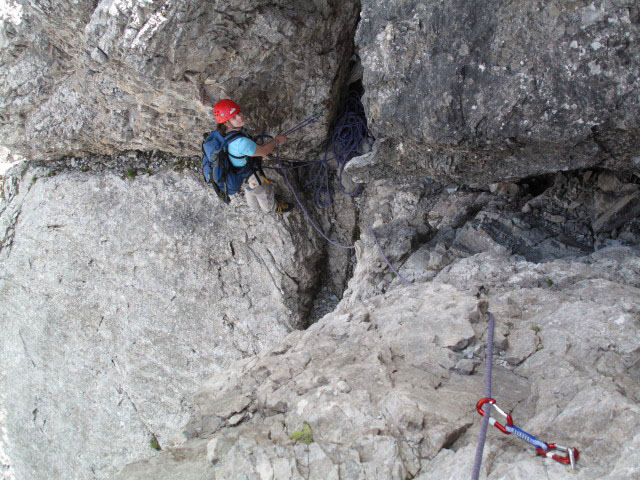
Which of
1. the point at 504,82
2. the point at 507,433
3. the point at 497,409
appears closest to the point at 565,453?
the point at 507,433

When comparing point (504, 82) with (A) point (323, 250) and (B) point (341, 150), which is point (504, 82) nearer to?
(B) point (341, 150)

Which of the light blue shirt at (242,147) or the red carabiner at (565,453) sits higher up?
the light blue shirt at (242,147)

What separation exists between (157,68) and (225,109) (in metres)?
0.83

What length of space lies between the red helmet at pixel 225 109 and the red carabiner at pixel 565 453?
4.33 metres

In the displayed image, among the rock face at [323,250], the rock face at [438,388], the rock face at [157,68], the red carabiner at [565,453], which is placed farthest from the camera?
the rock face at [157,68]

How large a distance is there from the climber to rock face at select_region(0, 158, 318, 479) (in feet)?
2.28

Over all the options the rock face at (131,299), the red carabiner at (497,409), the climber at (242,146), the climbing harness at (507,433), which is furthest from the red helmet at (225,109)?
the red carabiner at (497,409)

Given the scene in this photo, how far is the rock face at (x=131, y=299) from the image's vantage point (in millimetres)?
7289

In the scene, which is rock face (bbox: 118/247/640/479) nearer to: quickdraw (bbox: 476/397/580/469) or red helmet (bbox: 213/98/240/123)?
quickdraw (bbox: 476/397/580/469)

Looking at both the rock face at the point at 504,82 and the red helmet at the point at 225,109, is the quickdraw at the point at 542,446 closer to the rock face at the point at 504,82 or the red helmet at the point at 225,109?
the rock face at the point at 504,82

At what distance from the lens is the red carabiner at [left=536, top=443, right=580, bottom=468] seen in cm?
238

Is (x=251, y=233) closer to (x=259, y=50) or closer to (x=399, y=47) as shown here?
(x=259, y=50)

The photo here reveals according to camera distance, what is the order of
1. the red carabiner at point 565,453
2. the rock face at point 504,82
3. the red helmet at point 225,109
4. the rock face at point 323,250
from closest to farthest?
the red carabiner at point 565,453, the rock face at point 323,250, the rock face at point 504,82, the red helmet at point 225,109

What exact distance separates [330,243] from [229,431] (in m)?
4.63
